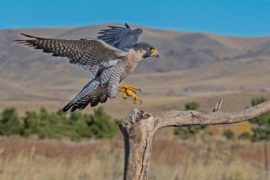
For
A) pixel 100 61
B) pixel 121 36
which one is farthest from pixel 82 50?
pixel 121 36

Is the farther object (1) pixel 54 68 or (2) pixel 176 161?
(1) pixel 54 68

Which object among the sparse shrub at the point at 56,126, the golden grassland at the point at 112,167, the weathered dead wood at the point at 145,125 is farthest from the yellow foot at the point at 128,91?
the sparse shrub at the point at 56,126

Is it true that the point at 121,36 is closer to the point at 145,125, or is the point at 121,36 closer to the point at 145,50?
the point at 145,50

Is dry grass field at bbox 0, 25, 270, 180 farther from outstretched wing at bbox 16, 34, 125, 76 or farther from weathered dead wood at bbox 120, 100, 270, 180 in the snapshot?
weathered dead wood at bbox 120, 100, 270, 180

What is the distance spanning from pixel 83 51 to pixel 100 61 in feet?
1.00

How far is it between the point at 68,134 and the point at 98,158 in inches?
391

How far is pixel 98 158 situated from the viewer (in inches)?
422

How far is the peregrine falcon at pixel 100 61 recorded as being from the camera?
524 centimetres

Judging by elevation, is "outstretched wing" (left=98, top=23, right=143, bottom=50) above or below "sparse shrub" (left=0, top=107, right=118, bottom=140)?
above

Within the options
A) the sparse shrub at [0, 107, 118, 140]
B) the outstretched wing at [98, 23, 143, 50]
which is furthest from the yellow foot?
the sparse shrub at [0, 107, 118, 140]

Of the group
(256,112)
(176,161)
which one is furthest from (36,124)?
(256,112)

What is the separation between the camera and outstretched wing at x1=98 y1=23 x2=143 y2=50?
6.18 m

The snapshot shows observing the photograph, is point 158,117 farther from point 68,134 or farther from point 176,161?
point 68,134

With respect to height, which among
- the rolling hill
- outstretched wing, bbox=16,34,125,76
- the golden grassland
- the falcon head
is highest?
the rolling hill
